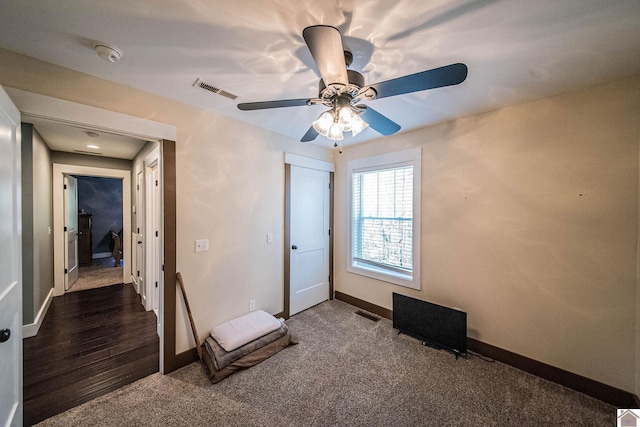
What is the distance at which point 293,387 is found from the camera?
1892mm

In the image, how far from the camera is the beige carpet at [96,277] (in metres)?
4.28

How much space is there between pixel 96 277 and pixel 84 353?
3318 millimetres

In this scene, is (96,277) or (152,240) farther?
(96,277)

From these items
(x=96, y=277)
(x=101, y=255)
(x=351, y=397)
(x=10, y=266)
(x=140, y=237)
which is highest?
(x=10, y=266)

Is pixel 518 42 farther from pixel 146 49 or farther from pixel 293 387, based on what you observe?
pixel 293 387

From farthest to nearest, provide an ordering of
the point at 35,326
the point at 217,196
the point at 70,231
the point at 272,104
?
the point at 70,231, the point at 35,326, the point at 217,196, the point at 272,104

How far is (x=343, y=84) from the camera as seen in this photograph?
1.18 meters

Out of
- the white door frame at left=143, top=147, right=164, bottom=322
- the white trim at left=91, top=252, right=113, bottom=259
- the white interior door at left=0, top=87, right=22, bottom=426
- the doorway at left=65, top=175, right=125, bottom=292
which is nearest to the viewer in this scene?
the white interior door at left=0, top=87, right=22, bottom=426

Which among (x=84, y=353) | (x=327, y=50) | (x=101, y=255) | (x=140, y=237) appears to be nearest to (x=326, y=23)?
(x=327, y=50)

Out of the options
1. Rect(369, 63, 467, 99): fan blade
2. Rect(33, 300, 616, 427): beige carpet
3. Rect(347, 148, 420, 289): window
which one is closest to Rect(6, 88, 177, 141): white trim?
Rect(369, 63, 467, 99): fan blade

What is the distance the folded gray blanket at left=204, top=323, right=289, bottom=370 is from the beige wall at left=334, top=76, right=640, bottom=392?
1843mm

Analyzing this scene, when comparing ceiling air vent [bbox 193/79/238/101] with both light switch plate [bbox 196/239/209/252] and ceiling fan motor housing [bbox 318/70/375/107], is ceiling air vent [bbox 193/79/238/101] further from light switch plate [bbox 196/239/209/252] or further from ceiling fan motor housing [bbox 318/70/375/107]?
light switch plate [bbox 196/239/209/252]

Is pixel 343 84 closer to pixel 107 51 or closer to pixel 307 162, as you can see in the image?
pixel 107 51

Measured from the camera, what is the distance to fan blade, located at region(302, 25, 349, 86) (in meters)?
0.94
